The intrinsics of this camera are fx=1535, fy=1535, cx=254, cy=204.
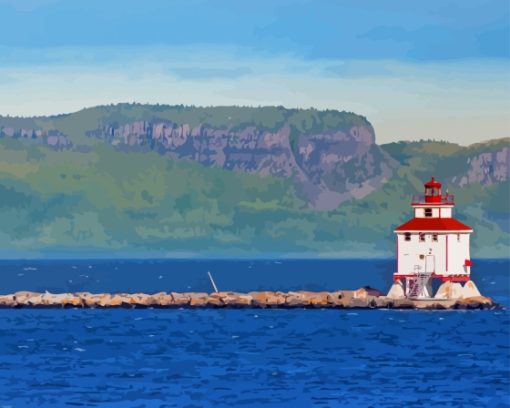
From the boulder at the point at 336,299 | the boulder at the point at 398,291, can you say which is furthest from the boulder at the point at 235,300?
the boulder at the point at 398,291

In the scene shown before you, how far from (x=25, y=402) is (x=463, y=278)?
1715 inches

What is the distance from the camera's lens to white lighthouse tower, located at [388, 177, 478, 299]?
293 ft

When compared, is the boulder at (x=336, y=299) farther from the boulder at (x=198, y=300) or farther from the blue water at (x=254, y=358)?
the boulder at (x=198, y=300)

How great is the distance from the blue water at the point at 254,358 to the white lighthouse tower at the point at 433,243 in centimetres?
290

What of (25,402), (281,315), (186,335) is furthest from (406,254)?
(25,402)

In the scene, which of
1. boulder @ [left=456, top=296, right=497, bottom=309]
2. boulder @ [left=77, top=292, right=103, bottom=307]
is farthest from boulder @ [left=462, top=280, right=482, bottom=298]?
boulder @ [left=77, top=292, right=103, bottom=307]

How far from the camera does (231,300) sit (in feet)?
338

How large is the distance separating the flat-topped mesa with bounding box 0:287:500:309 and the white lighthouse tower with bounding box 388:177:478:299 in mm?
5047

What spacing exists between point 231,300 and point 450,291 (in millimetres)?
16530

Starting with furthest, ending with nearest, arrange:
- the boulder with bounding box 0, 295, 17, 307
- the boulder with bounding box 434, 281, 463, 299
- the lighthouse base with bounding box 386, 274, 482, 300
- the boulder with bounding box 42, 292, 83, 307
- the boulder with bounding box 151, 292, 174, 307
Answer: the boulder with bounding box 0, 295, 17, 307 → the boulder with bounding box 42, 292, 83, 307 → the boulder with bounding box 151, 292, 174, 307 → the boulder with bounding box 434, 281, 463, 299 → the lighthouse base with bounding box 386, 274, 482, 300

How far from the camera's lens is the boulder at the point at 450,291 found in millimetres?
93125

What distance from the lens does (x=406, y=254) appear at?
90.8 meters

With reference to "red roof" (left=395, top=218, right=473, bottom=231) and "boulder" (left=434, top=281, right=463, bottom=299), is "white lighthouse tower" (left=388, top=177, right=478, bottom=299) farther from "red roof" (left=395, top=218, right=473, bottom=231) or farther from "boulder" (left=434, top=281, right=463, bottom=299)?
"boulder" (left=434, top=281, right=463, bottom=299)

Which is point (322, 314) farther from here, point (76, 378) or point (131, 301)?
point (76, 378)
